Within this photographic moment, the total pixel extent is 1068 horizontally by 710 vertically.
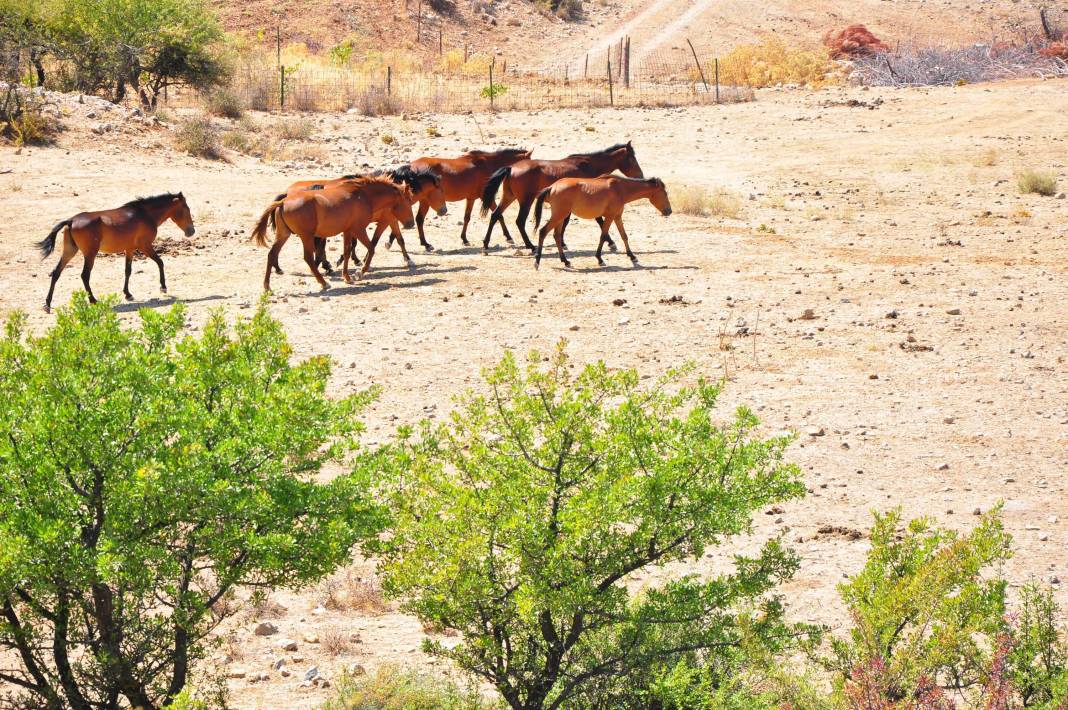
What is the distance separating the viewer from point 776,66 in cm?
4275

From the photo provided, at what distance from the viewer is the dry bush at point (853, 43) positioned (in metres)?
46.7

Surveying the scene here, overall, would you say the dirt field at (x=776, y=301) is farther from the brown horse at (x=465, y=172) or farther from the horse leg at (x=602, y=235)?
the brown horse at (x=465, y=172)

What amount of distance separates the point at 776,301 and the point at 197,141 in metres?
14.7

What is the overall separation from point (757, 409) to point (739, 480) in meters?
5.60

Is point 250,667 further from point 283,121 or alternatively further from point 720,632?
point 283,121

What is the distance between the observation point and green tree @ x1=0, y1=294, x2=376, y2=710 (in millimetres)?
5457

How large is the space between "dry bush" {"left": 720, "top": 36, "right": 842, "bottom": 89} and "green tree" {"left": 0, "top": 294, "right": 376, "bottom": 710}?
3435 centimetres

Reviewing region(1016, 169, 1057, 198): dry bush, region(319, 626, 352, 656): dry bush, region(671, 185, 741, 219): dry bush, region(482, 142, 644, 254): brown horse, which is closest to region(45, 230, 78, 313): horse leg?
region(482, 142, 644, 254): brown horse

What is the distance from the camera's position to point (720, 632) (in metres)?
6.20

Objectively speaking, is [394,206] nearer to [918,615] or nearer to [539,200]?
[539,200]

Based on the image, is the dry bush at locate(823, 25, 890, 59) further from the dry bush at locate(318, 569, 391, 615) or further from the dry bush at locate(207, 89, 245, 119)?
the dry bush at locate(318, 569, 391, 615)

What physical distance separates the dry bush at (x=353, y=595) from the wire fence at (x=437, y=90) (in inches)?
971

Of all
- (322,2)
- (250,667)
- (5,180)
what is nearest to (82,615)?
(250,667)

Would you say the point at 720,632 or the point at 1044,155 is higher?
the point at 1044,155
